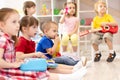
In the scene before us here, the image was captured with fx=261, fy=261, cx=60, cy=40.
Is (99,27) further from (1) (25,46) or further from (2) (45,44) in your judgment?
(1) (25,46)

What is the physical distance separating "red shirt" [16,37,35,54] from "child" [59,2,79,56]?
1.60 metres

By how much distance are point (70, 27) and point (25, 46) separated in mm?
1815

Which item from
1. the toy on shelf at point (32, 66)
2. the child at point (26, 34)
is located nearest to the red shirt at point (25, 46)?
the child at point (26, 34)

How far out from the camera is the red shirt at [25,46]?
2070 millimetres

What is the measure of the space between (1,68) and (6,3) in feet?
11.3

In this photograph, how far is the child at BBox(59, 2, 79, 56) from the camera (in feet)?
12.3

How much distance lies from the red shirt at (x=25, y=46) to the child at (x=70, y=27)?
1603 millimetres

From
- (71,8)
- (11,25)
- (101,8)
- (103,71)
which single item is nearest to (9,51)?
(11,25)

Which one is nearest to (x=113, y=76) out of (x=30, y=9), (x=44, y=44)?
(x=44, y=44)

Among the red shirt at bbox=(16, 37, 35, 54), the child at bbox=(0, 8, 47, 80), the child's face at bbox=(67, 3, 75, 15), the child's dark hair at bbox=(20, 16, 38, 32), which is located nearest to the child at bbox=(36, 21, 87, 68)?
the red shirt at bbox=(16, 37, 35, 54)

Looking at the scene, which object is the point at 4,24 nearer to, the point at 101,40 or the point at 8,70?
the point at 8,70

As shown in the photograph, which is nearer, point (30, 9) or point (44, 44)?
point (44, 44)

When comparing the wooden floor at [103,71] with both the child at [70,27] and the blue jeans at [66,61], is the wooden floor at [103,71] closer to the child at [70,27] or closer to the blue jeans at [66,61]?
the blue jeans at [66,61]

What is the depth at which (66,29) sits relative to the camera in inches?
152
